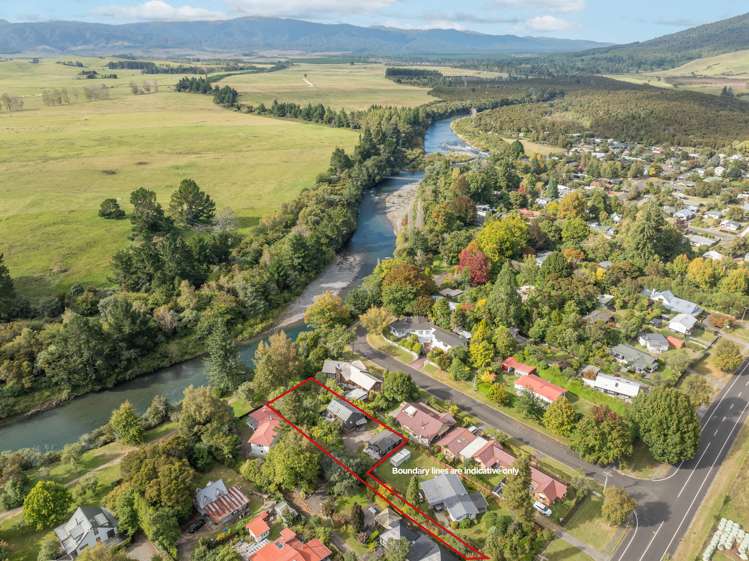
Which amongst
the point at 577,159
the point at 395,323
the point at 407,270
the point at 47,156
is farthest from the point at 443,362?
the point at 47,156

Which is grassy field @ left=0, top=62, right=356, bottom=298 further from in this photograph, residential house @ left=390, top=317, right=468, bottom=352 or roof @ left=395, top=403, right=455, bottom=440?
roof @ left=395, top=403, right=455, bottom=440

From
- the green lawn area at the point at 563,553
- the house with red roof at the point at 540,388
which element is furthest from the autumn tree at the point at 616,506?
the house with red roof at the point at 540,388

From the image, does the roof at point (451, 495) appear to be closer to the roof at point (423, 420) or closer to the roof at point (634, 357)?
the roof at point (423, 420)

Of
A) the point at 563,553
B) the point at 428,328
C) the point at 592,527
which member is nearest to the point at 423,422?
the point at 563,553

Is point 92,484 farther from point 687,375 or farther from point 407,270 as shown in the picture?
point 687,375

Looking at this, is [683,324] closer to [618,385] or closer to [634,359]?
[634,359]

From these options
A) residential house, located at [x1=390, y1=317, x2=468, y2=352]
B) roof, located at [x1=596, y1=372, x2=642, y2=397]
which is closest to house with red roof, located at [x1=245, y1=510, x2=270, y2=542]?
residential house, located at [x1=390, y1=317, x2=468, y2=352]
